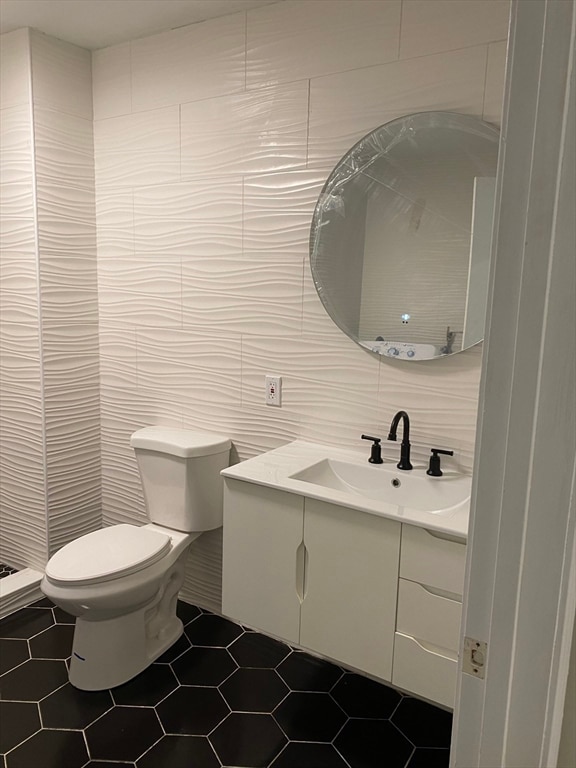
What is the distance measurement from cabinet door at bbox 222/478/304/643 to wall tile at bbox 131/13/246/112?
60.2 inches

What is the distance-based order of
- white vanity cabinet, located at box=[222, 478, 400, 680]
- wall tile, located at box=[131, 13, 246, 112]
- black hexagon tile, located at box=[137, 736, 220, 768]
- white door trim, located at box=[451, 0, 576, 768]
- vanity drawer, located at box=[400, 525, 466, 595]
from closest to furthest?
white door trim, located at box=[451, 0, 576, 768], vanity drawer, located at box=[400, 525, 466, 595], white vanity cabinet, located at box=[222, 478, 400, 680], black hexagon tile, located at box=[137, 736, 220, 768], wall tile, located at box=[131, 13, 246, 112]

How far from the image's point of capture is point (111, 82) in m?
2.55

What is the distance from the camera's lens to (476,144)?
177 centimetres

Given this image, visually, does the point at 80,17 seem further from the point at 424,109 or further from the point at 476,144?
the point at 476,144

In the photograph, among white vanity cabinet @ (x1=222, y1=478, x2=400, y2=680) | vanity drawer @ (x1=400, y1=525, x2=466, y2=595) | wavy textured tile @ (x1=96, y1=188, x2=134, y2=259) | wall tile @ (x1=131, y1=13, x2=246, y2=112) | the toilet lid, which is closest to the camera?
vanity drawer @ (x1=400, y1=525, x2=466, y2=595)

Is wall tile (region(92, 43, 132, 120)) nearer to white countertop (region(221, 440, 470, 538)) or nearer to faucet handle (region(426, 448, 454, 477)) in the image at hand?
white countertop (region(221, 440, 470, 538))

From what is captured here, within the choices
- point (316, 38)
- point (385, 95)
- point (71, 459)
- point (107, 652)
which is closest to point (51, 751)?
point (107, 652)

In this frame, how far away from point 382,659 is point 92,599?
95 cm

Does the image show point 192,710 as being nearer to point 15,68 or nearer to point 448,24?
point 448,24

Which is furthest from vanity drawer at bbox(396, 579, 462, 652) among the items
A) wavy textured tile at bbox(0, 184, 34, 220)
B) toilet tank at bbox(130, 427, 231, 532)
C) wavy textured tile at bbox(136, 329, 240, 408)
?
wavy textured tile at bbox(0, 184, 34, 220)

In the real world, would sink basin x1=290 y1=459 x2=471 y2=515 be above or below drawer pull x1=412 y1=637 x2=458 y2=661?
above

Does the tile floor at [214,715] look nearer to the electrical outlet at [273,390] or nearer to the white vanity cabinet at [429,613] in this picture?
the white vanity cabinet at [429,613]

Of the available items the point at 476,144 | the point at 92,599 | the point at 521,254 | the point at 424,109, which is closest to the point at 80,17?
the point at 424,109

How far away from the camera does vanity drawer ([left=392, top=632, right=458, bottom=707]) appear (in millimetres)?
1554
